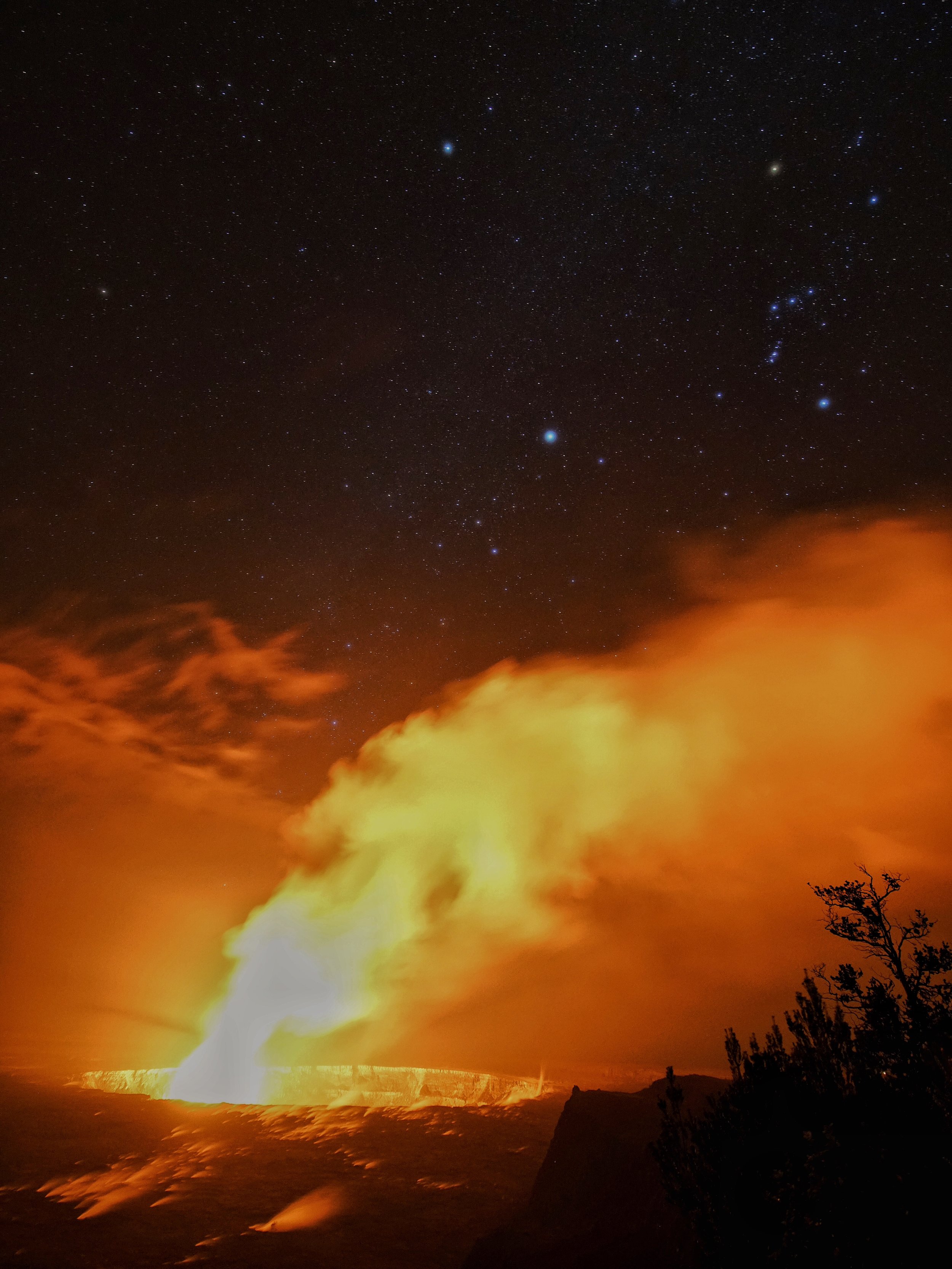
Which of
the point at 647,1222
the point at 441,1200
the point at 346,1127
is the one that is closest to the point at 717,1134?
the point at 647,1222

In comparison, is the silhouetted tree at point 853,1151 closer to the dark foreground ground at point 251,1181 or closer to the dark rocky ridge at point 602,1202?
the dark rocky ridge at point 602,1202

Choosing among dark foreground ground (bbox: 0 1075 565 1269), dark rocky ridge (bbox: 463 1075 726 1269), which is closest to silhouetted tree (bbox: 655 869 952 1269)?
dark rocky ridge (bbox: 463 1075 726 1269)

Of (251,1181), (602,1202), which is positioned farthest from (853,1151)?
(251,1181)

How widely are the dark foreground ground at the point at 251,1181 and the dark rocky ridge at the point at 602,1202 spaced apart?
724 cm

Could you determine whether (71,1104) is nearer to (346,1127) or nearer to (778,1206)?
(346,1127)

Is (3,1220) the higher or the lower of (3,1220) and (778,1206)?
the lower

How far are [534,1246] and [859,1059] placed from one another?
26.8 m

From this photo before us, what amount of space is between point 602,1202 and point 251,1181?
142 ft

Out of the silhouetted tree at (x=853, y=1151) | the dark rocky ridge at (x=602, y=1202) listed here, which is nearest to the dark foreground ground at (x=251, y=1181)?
the dark rocky ridge at (x=602, y=1202)

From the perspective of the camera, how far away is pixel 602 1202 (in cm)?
3531

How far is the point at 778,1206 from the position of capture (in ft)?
63.3

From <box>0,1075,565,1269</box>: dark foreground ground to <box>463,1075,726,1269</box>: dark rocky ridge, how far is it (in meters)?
7.24

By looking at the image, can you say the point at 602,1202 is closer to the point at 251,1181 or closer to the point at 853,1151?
the point at 853,1151

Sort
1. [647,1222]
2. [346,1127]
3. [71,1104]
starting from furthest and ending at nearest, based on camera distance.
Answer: [71,1104], [346,1127], [647,1222]
